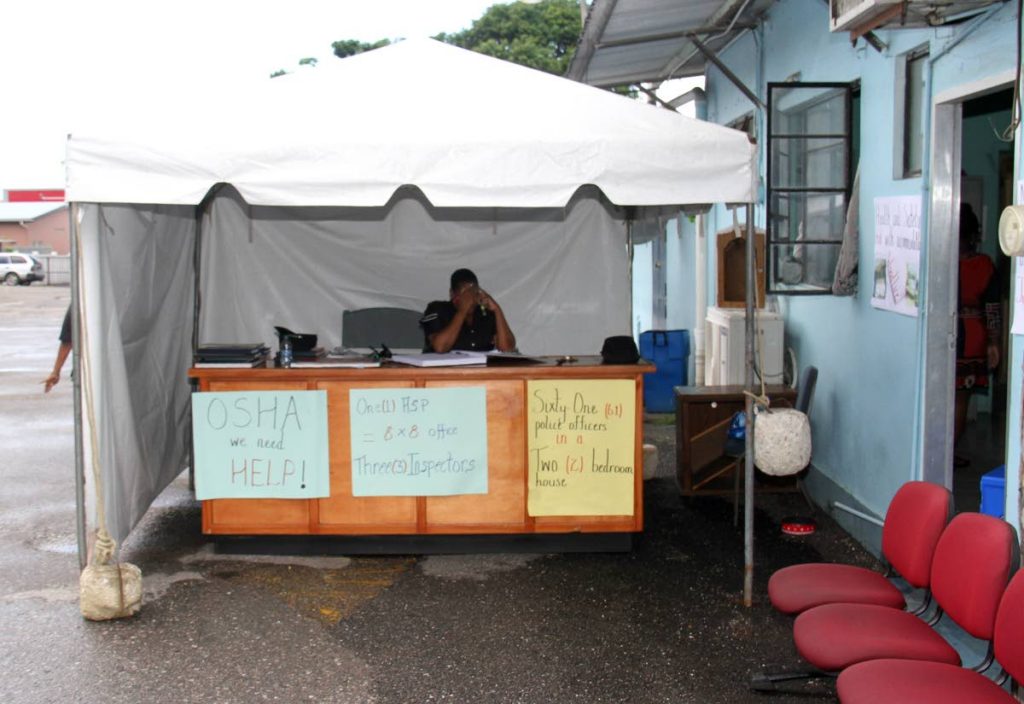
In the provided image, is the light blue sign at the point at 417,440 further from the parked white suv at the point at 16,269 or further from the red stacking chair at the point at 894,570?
the parked white suv at the point at 16,269

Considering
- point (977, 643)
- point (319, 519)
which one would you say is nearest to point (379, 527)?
point (319, 519)

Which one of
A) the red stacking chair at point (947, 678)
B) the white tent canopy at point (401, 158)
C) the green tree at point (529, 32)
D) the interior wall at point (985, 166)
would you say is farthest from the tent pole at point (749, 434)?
the green tree at point (529, 32)

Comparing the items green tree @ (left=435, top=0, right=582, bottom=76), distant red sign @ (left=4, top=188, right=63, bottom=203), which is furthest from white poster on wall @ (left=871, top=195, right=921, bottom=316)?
distant red sign @ (left=4, top=188, right=63, bottom=203)

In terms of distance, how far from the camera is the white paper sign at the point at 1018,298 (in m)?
4.44

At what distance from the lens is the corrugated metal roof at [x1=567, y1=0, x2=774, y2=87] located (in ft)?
25.9

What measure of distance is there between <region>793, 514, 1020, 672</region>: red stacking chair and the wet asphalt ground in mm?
631

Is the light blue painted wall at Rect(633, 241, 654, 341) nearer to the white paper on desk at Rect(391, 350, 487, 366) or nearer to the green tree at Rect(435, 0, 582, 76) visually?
the white paper on desk at Rect(391, 350, 487, 366)

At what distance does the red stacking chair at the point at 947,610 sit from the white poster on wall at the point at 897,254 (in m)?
2.27

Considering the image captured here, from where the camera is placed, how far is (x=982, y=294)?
23.6ft

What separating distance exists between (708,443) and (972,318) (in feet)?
6.49

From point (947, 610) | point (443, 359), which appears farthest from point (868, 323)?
point (947, 610)

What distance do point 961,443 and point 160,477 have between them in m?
6.15

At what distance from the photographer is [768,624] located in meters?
5.18

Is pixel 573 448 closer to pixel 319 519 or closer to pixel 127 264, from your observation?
pixel 319 519
